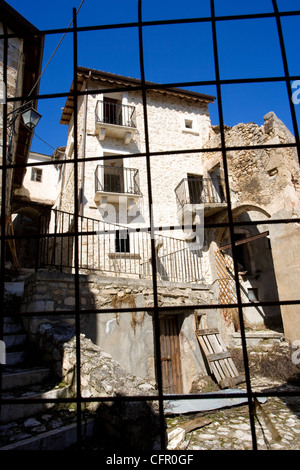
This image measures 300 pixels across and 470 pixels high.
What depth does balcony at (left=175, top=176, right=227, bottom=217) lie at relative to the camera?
39.0ft

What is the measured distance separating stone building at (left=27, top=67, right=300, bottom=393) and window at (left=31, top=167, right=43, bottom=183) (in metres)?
3.19

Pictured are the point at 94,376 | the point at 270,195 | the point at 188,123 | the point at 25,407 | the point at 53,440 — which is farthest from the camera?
the point at 188,123

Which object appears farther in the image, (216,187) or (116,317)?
(216,187)

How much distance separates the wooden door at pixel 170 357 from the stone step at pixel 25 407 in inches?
177

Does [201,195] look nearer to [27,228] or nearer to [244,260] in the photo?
[244,260]

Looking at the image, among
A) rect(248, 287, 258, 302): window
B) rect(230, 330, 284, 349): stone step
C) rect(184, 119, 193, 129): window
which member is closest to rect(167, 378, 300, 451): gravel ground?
rect(230, 330, 284, 349): stone step

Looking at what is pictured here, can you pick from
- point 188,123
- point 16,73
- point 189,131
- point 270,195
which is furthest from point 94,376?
point 188,123

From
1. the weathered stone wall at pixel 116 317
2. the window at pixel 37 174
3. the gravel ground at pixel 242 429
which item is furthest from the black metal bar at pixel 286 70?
the window at pixel 37 174

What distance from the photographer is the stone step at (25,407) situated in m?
2.87

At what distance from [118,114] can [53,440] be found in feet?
41.2

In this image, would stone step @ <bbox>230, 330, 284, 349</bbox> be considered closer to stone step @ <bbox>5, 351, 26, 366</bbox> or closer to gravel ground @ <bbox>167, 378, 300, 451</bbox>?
gravel ground @ <bbox>167, 378, 300, 451</bbox>

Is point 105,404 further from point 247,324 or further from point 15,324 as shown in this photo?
point 247,324

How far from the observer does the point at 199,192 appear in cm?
1316

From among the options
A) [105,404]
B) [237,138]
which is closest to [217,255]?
[237,138]
